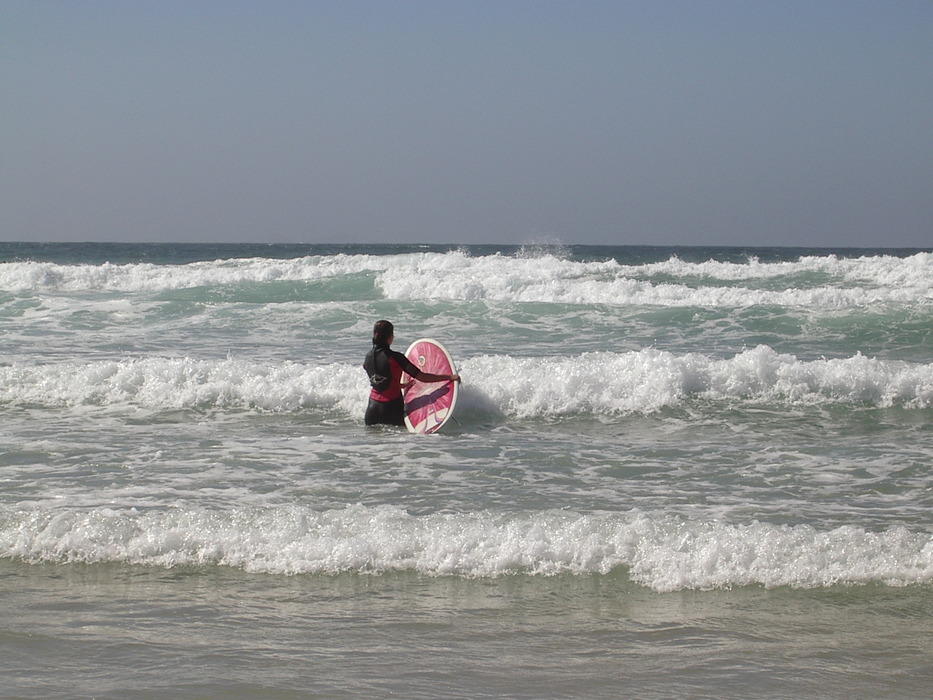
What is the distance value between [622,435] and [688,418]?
1.03 meters

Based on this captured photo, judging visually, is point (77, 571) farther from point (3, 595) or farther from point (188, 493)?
point (188, 493)

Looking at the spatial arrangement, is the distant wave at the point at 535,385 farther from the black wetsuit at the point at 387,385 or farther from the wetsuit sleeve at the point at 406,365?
the wetsuit sleeve at the point at 406,365

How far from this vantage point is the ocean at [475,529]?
3.48 meters

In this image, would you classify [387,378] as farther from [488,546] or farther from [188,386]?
[488,546]

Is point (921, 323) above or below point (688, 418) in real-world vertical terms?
above

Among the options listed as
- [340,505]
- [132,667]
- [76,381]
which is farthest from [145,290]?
[132,667]

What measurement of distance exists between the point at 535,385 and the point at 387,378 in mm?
1870

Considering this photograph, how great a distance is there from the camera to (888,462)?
22.7 feet

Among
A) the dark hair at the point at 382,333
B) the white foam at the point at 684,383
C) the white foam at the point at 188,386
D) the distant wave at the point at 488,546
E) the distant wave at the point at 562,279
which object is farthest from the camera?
the distant wave at the point at 562,279

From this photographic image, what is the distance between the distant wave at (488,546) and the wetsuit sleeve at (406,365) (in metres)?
3.11

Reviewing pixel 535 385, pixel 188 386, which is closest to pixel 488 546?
pixel 535 385

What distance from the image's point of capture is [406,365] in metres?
8.20

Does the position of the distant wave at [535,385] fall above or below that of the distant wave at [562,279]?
below

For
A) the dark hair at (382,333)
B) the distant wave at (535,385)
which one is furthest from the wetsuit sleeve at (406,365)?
the distant wave at (535,385)
